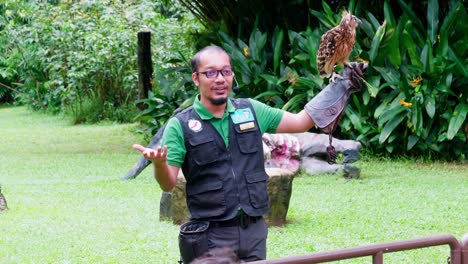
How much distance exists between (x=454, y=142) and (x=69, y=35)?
39.4 ft

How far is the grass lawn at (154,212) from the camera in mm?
6621

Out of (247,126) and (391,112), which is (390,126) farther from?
(247,126)

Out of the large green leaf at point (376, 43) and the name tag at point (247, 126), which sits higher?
the name tag at point (247, 126)

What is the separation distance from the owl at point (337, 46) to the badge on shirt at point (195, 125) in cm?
75

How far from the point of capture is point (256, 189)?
3.88 m

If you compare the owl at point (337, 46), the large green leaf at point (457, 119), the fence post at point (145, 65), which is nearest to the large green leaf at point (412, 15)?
the large green leaf at point (457, 119)

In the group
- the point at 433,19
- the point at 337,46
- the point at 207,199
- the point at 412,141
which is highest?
the point at 337,46

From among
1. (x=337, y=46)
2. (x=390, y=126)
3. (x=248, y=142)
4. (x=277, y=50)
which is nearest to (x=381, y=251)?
(x=248, y=142)

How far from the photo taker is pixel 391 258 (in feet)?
20.7

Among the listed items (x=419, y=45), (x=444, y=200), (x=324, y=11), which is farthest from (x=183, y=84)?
(x=444, y=200)

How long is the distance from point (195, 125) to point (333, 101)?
66cm

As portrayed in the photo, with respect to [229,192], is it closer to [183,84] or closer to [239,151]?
[239,151]

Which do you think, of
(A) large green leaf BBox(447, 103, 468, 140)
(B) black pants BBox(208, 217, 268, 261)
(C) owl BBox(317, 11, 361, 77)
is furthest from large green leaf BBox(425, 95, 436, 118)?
(B) black pants BBox(208, 217, 268, 261)

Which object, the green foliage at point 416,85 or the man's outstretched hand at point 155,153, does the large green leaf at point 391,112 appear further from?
the man's outstretched hand at point 155,153
